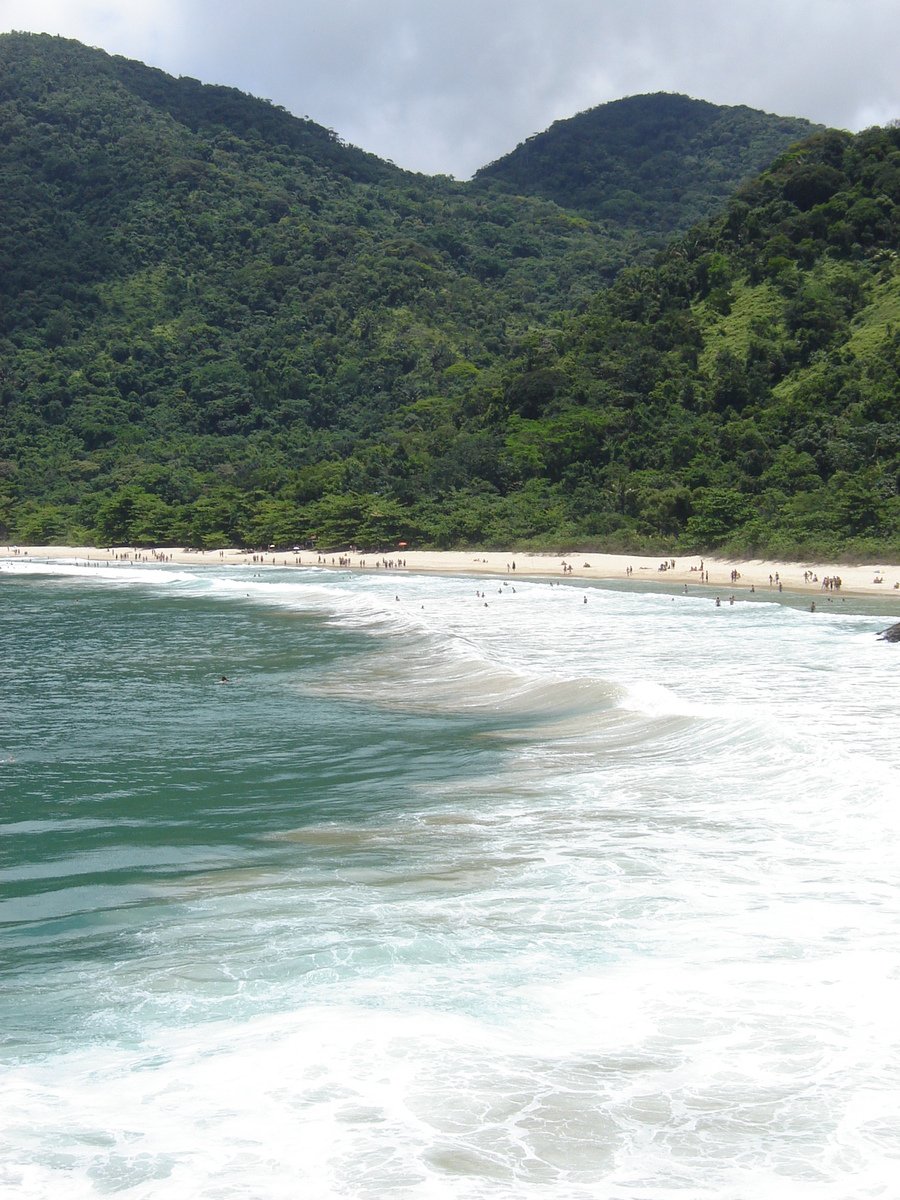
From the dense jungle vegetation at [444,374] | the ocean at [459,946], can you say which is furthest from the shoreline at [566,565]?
the ocean at [459,946]

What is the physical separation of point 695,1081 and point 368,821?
751 cm

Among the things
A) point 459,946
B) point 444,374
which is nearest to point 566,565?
point 459,946

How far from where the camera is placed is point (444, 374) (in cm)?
14225

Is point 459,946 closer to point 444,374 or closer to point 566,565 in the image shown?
point 566,565

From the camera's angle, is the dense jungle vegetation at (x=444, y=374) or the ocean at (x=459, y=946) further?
the dense jungle vegetation at (x=444, y=374)

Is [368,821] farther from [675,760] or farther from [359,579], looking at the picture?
[359,579]

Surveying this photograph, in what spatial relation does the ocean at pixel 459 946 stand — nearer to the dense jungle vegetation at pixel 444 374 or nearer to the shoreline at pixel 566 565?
the shoreline at pixel 566 565

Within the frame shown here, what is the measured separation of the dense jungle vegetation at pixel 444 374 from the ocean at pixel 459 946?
144 ft

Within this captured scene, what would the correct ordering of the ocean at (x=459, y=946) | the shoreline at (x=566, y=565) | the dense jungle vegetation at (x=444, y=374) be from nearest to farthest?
1. the ocean at (x=459, y=946)
2. the shoreline at (x=566, y=565)
3. the dense jungle vegetation at (x=444, y=374)

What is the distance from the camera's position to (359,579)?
71.2 meters

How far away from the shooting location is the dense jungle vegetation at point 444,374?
73.9 meters

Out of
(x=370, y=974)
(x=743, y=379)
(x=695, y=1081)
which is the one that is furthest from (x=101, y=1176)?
(x=743, y=379)

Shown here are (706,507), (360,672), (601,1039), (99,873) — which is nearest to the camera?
(601,1039)

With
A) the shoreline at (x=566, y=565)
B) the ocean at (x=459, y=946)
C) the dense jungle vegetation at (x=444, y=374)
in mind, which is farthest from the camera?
the dense jungle vegetation at (x=444, y=374)
